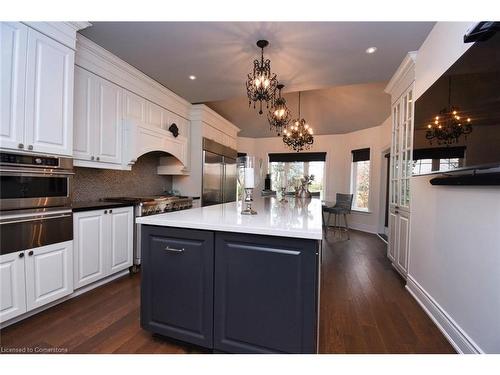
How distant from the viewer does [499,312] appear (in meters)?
1.23

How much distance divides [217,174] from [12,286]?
343cm

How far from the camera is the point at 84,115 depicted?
2404 millimetres

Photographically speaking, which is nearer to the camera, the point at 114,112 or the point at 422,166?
the point at 422,166

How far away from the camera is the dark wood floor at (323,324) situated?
60.9 inches

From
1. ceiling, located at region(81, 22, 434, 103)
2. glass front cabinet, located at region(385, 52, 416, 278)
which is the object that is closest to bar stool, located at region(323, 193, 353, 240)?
glass front cabinet, located at region(385, 52, 416, 278)

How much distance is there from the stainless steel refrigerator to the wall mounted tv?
3.37 metres

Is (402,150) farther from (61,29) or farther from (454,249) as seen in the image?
(61,29)

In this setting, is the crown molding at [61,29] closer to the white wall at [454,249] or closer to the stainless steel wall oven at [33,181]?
the stainless steel wall oven at [33,181]

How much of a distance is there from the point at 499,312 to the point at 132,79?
4.05 metres

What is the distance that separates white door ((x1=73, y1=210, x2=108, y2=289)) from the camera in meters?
2.13

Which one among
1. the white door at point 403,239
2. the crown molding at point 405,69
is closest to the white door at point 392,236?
the white door at point 403,239

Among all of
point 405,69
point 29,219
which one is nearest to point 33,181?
point 29,219

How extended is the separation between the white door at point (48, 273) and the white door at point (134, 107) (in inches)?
68.8
